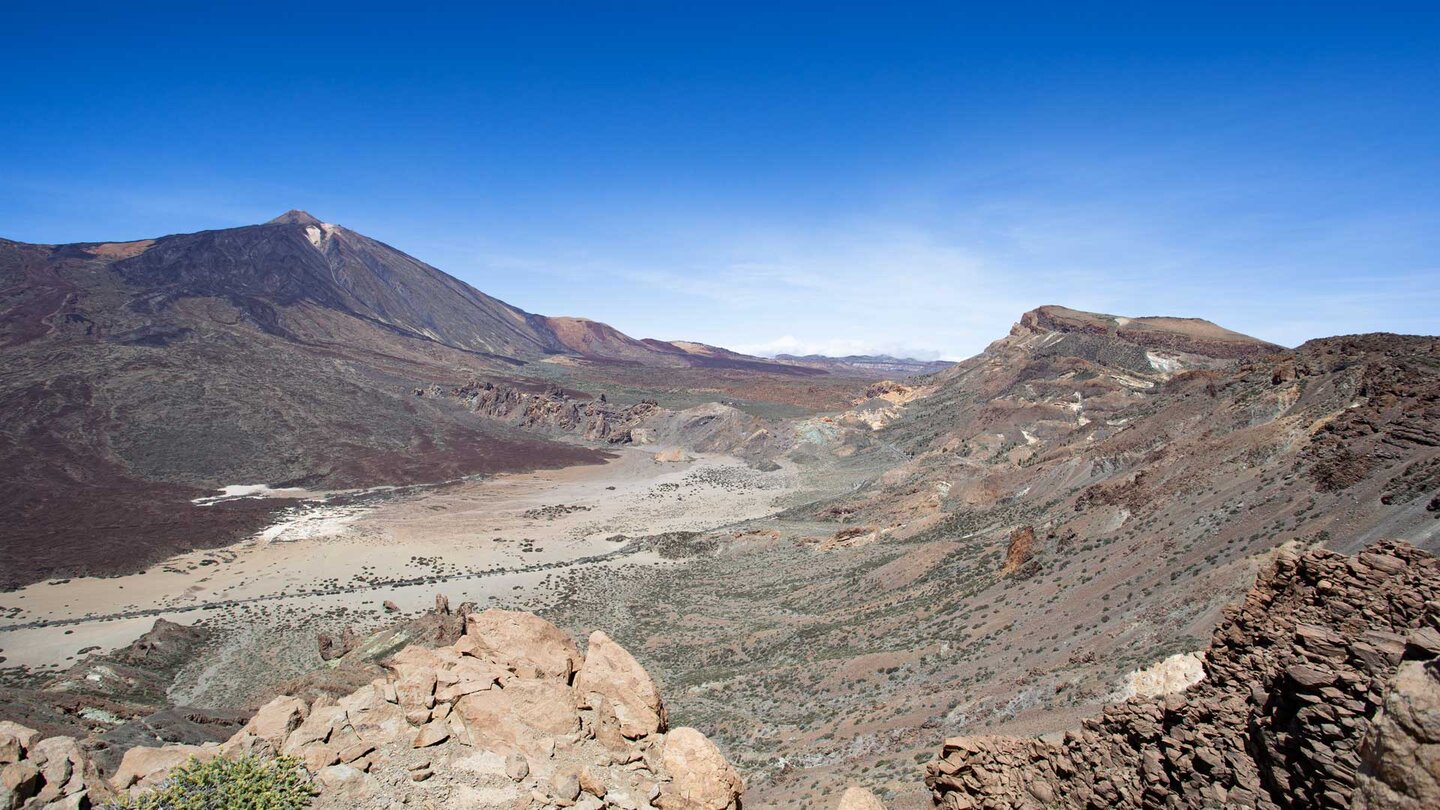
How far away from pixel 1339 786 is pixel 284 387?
90.3 m

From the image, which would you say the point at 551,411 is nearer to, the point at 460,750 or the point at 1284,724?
the point at 460,750

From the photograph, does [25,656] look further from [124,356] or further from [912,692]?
[124,356]

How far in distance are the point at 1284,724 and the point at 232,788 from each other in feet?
30.6

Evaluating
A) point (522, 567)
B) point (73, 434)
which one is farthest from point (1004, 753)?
point (73, 434)

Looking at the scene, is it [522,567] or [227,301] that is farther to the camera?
[227,301]

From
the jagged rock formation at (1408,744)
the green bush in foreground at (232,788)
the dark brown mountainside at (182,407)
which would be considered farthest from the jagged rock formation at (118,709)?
the dark brown mountainside at (182,407)

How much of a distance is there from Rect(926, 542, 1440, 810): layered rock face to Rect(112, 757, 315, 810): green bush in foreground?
23.3 feet

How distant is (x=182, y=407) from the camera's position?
66312 mm

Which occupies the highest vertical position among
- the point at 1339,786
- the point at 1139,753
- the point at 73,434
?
the point at 1339,786

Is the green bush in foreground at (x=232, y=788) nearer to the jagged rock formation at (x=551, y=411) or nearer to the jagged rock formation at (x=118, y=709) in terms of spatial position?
the jagged rock formation at (x=118, y=709)

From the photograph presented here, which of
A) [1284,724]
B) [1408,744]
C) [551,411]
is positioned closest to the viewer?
[1408,744]

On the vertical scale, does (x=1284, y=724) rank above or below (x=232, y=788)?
above

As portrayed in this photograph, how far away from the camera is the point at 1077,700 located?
38.1 ft

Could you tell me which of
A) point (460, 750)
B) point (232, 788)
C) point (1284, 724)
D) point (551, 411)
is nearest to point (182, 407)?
point (551, 411)
